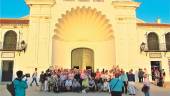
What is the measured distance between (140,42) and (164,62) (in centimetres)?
310

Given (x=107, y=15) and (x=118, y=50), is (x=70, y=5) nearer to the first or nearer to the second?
(x=107, y=15)

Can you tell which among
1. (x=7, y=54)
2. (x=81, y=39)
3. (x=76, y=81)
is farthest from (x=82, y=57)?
(x=76, y=81)

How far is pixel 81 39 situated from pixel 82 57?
178 cm

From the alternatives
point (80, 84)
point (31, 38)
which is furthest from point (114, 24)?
point (80, 84)

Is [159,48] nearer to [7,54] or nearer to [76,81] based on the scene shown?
[76,81]

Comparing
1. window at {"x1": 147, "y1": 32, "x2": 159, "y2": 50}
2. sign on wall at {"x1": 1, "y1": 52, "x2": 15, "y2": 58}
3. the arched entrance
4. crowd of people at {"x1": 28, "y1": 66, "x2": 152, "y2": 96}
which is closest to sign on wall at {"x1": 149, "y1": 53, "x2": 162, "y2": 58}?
window at {"x1": 147, "y1": 32, "x2": 159, "y2": 50}

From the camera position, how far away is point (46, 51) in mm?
23844

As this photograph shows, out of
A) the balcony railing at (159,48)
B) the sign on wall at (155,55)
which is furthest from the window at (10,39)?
the sign on wall at (155,55)

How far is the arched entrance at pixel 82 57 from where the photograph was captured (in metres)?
26.5

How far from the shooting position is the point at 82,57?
26797 mm

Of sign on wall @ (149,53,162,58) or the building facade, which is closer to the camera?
the building facade

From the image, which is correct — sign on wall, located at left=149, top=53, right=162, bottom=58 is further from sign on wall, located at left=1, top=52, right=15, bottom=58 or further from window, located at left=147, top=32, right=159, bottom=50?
sign on wall, located at left=1, top=52, right=15, bottom=58

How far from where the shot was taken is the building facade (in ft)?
79.4

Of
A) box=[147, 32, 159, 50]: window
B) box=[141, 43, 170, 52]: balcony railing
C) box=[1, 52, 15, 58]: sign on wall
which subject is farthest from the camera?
box=[147, 32, 159, 50]: window
